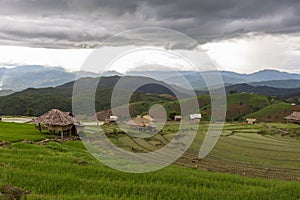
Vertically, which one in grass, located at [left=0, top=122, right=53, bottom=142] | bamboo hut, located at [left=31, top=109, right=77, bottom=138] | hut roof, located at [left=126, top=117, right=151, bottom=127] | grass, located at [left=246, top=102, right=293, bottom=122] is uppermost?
bamboo hut, located at [left=31, top=109, right=77, bottom=138]

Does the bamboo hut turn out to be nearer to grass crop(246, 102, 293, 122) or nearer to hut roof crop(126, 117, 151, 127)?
hut roof crop(126, 117, 151, 127)

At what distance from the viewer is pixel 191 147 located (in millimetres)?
24484

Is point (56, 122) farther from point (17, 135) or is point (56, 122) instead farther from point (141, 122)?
point (141, 122)

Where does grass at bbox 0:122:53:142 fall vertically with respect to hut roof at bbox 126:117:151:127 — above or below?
above

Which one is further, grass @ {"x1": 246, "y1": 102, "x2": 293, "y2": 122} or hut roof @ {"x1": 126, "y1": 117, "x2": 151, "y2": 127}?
grass @ {"x1": 246, "y1": 102, "x2": 293, "y2": 122}

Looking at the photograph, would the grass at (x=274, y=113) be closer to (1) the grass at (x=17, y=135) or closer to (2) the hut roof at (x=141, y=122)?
(2) the hut roof at (x=141, y=122)

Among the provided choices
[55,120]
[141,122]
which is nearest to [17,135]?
[55,120]

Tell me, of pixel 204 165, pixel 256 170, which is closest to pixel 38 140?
pixel 204 165

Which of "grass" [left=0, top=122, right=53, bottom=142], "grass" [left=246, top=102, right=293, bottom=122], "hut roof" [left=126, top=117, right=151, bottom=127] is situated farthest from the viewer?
"grass" [left=246, top=102, right=293, bottom=122]

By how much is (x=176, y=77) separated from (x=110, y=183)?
6141mm

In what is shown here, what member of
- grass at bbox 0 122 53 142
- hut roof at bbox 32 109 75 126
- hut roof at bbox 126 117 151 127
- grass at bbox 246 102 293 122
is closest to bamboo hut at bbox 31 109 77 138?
hut roof at bbox 32 109 75 126

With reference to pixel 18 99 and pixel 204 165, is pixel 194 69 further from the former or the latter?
pixel 18 99

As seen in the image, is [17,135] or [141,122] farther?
[141,122]

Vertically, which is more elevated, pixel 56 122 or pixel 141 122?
pixel 56 122
